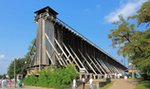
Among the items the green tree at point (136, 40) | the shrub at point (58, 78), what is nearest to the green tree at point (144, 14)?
the green tree at point (136, 40)

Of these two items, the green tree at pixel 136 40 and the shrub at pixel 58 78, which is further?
the shrub at pixel 58 78

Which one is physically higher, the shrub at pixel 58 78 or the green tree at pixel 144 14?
the green tree at pixel 144 14

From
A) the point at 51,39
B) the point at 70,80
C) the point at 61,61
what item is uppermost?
the point at 51,39

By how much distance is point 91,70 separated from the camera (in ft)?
265

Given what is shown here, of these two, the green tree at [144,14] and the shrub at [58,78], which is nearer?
the green tree at [144,14]

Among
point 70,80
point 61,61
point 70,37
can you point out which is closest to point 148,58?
point 70,80

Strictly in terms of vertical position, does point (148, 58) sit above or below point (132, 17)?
below

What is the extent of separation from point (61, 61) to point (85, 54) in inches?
764

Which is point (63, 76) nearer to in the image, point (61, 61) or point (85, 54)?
point (61, 61)

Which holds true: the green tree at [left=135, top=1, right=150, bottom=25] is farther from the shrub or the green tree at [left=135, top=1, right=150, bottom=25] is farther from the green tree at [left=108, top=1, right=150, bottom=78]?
the shrub

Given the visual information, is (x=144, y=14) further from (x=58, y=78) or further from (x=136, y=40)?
(x=58, y=78)

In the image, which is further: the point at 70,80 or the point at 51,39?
the point at 51,39

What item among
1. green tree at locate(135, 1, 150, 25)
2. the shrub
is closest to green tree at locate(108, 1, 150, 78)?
green tree at locate(135, 1, 150, 25)

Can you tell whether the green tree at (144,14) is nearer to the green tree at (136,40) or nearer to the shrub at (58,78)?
the green tree at (136,40)
